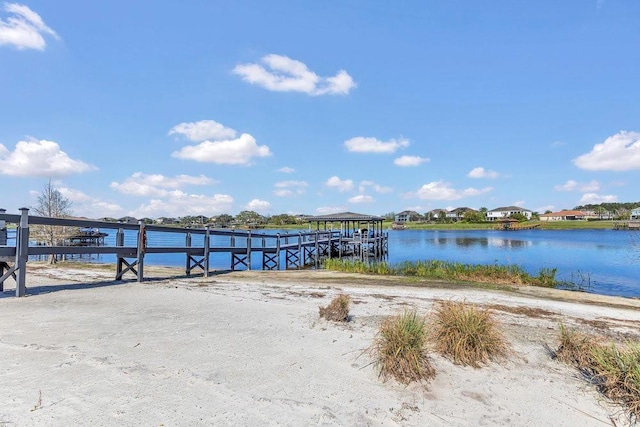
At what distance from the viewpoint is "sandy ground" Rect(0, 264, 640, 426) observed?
302 cm

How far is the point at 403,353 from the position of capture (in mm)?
3941

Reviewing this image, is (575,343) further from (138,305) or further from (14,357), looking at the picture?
(138,305)

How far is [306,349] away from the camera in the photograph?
460 cm

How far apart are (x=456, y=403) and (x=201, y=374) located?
250 cm

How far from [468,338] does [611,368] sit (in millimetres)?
1366

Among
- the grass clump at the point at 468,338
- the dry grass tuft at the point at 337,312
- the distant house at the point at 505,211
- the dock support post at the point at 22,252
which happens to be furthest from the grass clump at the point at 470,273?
the distant house at the point at 505,211

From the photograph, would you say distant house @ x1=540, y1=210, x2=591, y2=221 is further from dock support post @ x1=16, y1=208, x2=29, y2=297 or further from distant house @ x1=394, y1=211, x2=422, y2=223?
dock support post @ x1=16, y1=208, x2=29, y2=297

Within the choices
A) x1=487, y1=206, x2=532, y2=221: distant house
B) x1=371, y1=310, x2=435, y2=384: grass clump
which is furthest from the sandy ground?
x1=487, y1=206, x2=532, y2=221: distant house

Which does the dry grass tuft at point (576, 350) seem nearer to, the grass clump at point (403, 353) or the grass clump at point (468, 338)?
the grass clump at point (468, 338)

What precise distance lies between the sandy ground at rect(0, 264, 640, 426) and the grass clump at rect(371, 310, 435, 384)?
13 centimetres

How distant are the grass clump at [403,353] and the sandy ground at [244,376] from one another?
0.42ft

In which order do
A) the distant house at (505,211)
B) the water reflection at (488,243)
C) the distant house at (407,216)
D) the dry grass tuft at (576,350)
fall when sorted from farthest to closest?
1. the distant house at (407,216)
2. the distant house at (505,211)
3. the water reflection at (488,243)
4. the dry grass tuft at (576,350)

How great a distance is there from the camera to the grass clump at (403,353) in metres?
3.83

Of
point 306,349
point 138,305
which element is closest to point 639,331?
point 306,349
